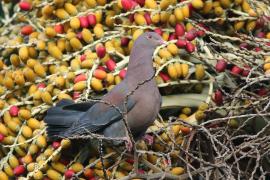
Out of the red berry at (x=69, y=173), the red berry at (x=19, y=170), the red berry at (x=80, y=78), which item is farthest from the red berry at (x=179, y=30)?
the red berry at (x=19, y=170)

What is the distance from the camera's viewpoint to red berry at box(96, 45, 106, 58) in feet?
9.43

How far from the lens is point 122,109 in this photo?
275 centimetres

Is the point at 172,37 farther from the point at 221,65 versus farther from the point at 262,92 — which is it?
the point at 262,92

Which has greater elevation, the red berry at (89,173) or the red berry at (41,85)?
the red berry at (41,85)

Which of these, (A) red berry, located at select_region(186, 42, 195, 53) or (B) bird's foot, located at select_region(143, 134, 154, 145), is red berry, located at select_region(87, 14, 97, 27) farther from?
(B) bird's foot, located at select_region(143, 134, 154, 145)

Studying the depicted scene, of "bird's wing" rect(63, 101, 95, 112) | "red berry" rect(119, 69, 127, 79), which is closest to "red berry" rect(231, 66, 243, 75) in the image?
"red berry" rect(119, 69, 127, 79)

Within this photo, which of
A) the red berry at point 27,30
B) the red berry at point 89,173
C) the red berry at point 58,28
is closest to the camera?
the red berry at point 89,173

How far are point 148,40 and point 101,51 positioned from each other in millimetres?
203

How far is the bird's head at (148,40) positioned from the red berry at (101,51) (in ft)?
0.49

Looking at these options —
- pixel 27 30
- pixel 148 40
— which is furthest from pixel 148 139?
pixel 27 30

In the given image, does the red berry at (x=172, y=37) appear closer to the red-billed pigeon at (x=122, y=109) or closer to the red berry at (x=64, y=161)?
the red-billed pigeon at (x=122, y=109)

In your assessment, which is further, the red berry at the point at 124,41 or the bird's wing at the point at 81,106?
the red berry at the point at 124,41

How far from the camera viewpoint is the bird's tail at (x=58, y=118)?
278 centimetres

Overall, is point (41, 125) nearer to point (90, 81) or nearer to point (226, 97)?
point (90, 81)
